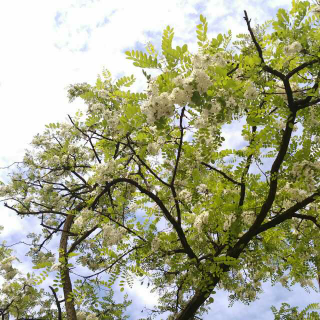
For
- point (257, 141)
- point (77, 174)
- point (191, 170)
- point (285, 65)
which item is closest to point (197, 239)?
point (191, 170)

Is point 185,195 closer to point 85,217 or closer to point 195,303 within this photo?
point 195,303

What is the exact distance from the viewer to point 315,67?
211 inches

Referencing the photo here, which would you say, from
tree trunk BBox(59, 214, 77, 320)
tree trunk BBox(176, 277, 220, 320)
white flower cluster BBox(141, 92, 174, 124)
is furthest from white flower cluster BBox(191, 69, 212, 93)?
tree trunk BBox(59, 214, 77, 320)

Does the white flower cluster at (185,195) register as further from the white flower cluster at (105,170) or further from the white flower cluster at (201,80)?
the white flower cluster at (201,80)

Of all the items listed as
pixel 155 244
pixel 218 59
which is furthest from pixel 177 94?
pixel 155 244

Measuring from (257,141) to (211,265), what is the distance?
2.52 m

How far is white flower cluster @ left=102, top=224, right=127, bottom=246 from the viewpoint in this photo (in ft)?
19.9

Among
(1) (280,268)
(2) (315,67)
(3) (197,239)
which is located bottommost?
(3) (197,239)

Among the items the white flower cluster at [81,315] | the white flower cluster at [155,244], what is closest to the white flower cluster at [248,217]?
the white flower cluster at [155,244]

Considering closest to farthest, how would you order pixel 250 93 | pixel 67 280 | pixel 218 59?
pixel 218 59 < pixel 250 93 < pixel 67 280

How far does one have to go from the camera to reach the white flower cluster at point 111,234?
607 cm

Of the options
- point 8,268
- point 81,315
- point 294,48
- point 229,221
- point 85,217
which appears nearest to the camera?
point 294,48

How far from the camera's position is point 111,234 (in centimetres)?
612

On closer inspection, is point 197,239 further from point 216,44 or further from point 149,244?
point 216,44
